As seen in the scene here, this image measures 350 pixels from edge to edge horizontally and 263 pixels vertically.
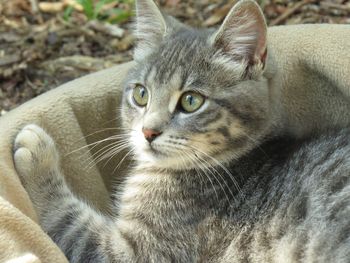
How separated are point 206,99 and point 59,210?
0.60 meters

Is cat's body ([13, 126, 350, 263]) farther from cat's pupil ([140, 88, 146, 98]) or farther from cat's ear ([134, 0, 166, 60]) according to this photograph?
cat's ear ([134, 0, 166, 60])

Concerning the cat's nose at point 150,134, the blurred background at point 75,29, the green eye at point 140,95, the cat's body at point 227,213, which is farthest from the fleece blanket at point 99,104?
the blurred background at point 75,29

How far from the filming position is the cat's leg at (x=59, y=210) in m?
2.04

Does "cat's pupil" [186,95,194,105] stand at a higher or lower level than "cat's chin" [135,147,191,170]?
higher

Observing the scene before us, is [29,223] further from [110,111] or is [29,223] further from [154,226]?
[110,111]

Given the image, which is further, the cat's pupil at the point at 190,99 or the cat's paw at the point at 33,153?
the cat's paw at the point at 33,153

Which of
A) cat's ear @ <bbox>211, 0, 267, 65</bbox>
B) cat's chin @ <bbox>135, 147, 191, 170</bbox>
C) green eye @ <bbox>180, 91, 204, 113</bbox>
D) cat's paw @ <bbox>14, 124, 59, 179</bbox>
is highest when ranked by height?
cat's ear @ <bbox>211, 0, 267, 65</bbox>

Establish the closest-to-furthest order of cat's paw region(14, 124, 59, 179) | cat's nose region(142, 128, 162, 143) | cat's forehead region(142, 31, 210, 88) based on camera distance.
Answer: cat's nose region(142, 128, 162, 143) → cat's forehead region(142, 31, 210, 88) → cat's paw region(14, 124, 59, 179)

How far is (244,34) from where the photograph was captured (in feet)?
6.57

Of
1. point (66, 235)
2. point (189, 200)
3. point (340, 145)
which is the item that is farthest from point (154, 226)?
point (340, 145)

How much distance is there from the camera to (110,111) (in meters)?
2.55

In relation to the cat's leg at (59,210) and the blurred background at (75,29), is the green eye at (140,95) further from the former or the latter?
the blurred background at (75,29)

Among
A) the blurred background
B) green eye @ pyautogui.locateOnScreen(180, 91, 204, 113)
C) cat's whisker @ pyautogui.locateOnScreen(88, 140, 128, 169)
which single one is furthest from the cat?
the blurred background

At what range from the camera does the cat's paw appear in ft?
7.07
